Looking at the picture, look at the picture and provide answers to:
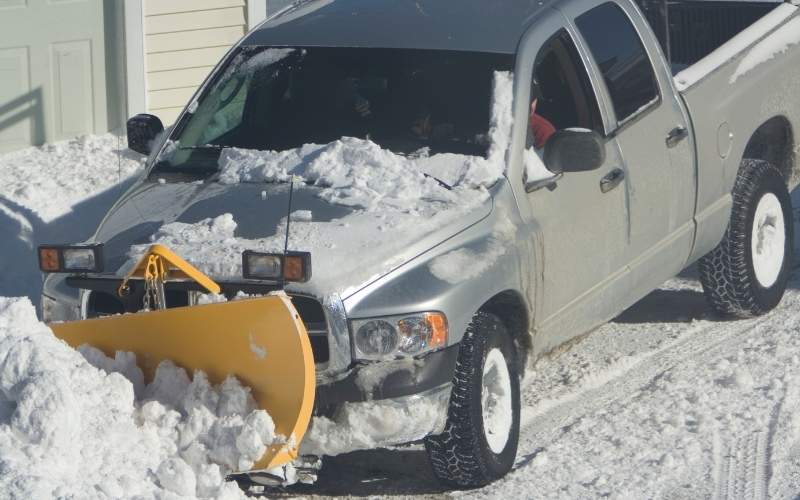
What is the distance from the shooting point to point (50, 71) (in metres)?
11.0

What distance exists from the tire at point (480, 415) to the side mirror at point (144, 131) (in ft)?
6.92

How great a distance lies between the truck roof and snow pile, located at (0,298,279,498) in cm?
202

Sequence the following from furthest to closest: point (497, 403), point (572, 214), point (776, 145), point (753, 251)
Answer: point (776, 145) → point (753, 251) → point (572, 214) → point (497, 403)

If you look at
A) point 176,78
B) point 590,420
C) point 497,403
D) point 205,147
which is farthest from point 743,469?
point 176,78

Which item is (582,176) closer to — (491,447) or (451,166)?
(451,166)

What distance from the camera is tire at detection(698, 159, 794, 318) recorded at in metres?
8.06

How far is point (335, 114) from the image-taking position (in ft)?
22.1

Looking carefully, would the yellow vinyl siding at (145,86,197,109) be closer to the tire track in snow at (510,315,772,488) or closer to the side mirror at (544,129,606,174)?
the tire track in snow at (510,315,772,488)

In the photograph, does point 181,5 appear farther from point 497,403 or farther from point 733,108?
point 497,403

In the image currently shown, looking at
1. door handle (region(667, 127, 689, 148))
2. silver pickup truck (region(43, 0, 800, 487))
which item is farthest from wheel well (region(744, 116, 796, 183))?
door handle (region(667, 127, 689, 148))

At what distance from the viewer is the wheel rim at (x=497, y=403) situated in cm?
605

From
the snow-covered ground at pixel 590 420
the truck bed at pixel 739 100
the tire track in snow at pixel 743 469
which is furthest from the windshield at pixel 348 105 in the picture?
the tire track in snow at pixel 743 469

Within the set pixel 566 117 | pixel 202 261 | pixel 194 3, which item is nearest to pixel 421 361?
pixel 202 261

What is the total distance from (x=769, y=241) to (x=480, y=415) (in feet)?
9.95
